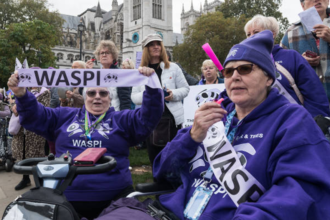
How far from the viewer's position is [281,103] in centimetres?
179

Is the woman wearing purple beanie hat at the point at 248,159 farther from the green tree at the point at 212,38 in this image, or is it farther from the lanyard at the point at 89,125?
the green tree at the point at 212,38

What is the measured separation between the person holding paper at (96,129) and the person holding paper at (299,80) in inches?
49.4

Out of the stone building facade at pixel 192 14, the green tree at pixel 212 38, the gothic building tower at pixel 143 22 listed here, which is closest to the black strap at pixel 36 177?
the green tree at pixel 212 38

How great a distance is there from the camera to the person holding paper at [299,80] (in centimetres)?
278

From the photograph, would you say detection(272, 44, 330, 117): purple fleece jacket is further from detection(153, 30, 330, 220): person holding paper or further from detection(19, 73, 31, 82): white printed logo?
detection(19, 73, 31, 82): white printed logo

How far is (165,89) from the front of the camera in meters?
3.89

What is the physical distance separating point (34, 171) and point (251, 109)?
141cm

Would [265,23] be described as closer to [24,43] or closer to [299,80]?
[299,80]

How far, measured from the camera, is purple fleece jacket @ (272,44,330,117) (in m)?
2.78

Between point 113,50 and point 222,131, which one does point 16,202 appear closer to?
point 222,131

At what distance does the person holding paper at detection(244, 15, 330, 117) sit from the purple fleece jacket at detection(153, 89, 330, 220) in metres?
0.99

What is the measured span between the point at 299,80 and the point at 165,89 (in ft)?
5.56

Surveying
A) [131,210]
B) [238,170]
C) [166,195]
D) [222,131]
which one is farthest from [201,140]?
[131,210]

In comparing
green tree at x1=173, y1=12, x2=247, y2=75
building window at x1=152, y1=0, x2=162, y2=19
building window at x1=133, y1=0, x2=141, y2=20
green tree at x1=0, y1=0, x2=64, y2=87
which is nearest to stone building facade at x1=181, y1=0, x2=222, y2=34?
building window at x1=152, y1=0, x2=162, y2=19
